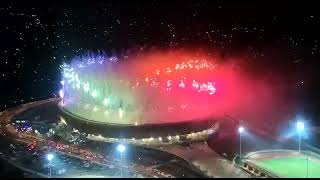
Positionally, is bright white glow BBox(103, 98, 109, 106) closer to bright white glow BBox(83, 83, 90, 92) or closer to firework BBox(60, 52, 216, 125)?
firework BBox(60, 52, 216, 125)

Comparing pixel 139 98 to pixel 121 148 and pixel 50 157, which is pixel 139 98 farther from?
pixel 50 157

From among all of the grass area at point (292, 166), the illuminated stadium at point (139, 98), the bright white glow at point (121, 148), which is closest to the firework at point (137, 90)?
the illuminated stadium at point (139, 98)

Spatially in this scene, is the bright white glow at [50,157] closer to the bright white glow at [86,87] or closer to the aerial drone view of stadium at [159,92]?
the aerial drone view of stadium at [159,92]

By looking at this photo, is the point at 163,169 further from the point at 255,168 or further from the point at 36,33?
the point at 36,33

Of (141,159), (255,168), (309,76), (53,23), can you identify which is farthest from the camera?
(53,23)

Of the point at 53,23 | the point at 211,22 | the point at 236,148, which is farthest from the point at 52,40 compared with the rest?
the point at 236,148
